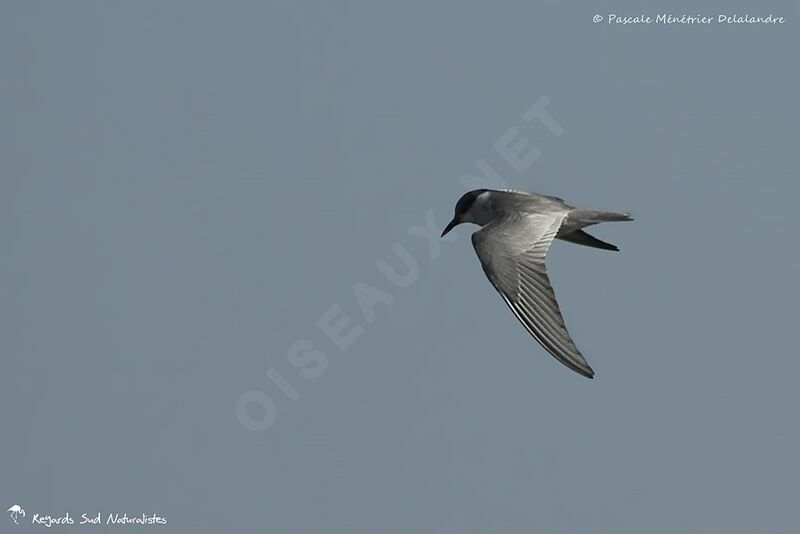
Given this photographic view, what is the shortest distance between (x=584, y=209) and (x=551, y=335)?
12.3 ft

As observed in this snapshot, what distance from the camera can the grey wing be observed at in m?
15.3

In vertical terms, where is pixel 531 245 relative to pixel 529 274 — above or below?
above

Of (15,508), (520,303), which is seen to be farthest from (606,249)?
(15,508)

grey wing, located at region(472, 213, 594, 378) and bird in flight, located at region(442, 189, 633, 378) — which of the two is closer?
grey wing, located at region(472, 213, 594, 378)

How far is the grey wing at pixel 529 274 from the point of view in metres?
15.3

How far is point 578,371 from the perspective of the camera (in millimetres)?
14766

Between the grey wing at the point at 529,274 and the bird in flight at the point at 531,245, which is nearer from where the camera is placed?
the grey wing at the point at 529,274

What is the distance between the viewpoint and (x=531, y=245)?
1700cm

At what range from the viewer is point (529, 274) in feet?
53.8

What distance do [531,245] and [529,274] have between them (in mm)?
692

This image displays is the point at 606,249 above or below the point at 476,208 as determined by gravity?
below

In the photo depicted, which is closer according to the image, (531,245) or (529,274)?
(529,274)

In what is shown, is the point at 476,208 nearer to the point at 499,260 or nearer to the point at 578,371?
the point at 499,260

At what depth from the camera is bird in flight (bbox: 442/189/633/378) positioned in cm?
1544
